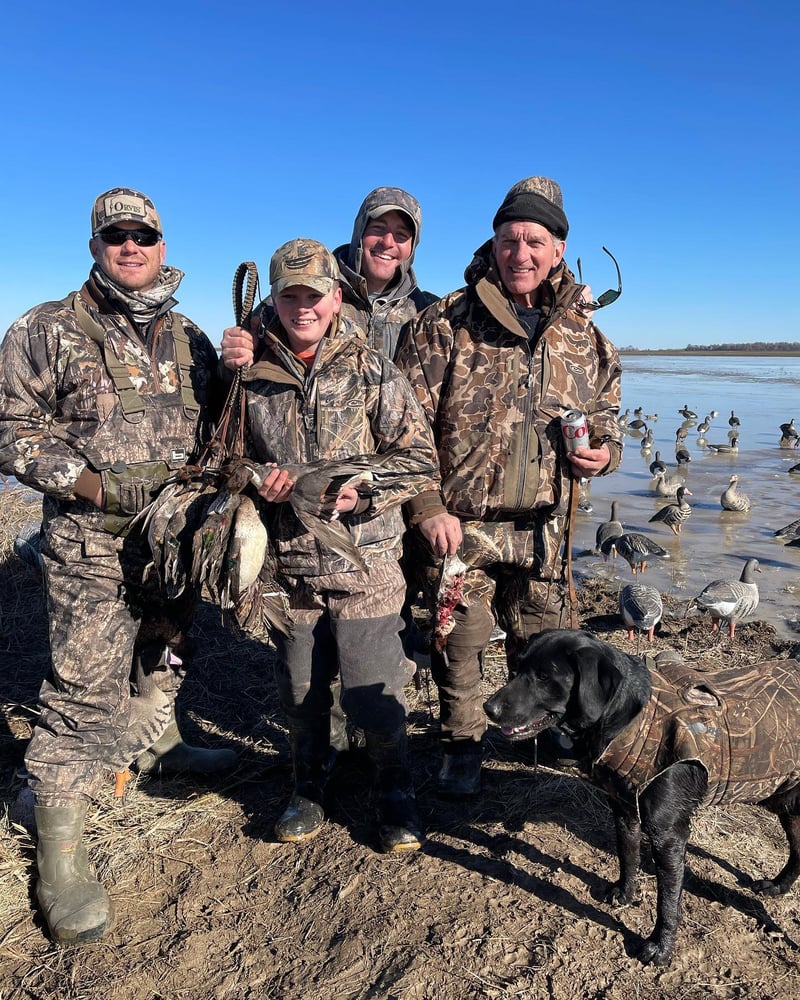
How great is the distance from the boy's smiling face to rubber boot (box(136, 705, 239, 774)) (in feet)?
8.46

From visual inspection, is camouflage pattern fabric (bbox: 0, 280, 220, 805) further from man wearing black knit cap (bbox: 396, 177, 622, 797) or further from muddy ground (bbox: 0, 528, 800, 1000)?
man wearing black knit cap (bbox: 396, 177, 622, 797)

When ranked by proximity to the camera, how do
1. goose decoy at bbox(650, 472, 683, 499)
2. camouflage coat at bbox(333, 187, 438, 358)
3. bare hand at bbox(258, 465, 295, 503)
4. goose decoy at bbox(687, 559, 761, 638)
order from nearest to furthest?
bare hand at bbox(258, 465, 295, 503)
camouflage coat at bbox(333, 187, 438, 358)
goose decoy at bbox(687, 559, 761, 638)
goose decoy at bbox(650, 472, 683, 499)

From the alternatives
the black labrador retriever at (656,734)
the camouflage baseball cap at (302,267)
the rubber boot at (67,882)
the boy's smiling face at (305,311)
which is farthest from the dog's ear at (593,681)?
the rubber boot at (67,882)

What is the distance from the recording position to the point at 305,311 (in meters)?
3.32

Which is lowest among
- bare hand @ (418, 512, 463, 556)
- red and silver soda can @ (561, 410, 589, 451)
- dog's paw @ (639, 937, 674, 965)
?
dog's paw @ (639, 937, 674, 965)

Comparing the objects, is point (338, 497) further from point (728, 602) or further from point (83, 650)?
point (728, 602)

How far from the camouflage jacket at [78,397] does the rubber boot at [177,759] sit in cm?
192

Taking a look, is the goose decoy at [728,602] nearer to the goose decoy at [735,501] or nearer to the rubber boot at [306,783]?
the rubber boot at [306,783]

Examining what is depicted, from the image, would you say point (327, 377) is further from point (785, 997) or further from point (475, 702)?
point (785, 997)

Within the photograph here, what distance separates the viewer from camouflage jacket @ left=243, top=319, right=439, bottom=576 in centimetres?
344

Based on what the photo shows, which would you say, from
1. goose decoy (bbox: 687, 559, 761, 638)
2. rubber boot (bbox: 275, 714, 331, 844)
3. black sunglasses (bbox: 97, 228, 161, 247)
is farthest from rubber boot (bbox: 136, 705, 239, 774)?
goose decoy (bbox: 687, 559, 761, 638)

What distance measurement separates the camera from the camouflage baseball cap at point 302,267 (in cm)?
321

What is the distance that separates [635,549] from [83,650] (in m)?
7.42

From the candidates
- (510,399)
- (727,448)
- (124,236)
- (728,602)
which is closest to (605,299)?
(510,399)
